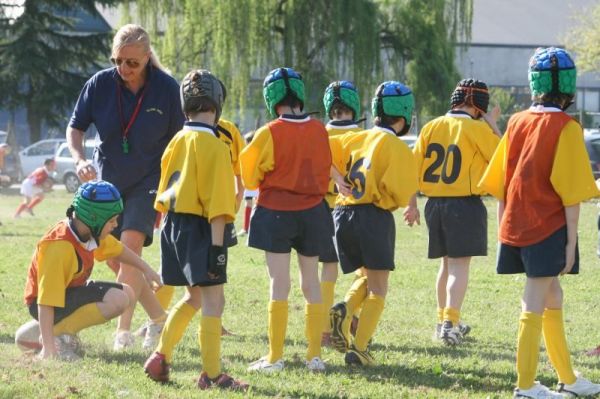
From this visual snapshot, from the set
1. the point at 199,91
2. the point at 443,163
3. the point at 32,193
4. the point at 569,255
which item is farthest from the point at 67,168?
the point at 569,255

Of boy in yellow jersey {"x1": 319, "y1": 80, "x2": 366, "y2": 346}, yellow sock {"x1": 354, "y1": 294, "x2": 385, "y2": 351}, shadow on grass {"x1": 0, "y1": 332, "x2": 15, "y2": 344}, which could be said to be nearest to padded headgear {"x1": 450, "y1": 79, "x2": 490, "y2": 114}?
boy in yellow jersey {"x1": 319, "y1": 80, "x2": 366, "y2": 346}

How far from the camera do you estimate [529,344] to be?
5879 mm

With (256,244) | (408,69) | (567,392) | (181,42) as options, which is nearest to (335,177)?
(256,244)

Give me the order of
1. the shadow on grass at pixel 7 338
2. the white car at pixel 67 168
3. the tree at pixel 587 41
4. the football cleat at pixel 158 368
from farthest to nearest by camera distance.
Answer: the tree at pixel 587 41
the white car at pixel 67 168
the shadow on grass at pixel 7 338
the football cleat at pixel 158 368

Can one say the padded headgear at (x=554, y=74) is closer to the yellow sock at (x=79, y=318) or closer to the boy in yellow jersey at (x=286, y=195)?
the boy in yellow jersey at (x=286, y=195)

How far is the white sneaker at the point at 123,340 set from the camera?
25.0 feet

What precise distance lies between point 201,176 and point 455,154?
272cm

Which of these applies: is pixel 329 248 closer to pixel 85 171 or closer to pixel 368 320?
pixel 368 320

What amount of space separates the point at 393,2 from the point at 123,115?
2892 centimetres

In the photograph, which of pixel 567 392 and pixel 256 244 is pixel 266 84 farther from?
pixel 567 392

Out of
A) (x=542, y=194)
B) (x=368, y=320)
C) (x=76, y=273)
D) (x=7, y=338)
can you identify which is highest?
(x=542, y=194)

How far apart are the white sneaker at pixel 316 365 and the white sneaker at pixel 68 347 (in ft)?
4.76

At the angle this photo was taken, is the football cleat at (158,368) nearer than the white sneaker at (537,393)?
No

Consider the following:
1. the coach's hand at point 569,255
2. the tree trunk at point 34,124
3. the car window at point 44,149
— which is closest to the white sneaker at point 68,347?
the coach's hand at point 569,255
